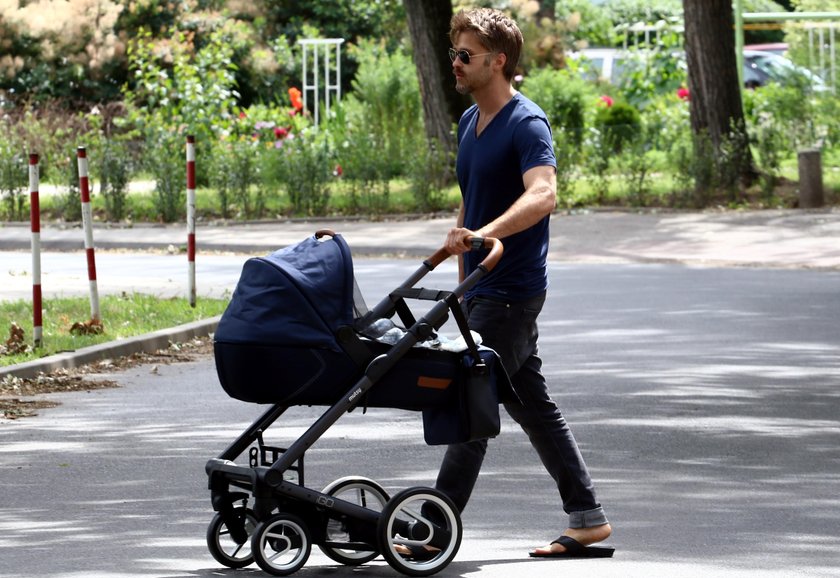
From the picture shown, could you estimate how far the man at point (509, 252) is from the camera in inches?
246

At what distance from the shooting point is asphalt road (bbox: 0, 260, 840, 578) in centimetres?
640

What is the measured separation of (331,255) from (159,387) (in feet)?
17.1

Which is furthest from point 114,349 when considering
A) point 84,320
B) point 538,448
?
point 538,448

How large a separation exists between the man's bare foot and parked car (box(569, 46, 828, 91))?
68.4 ft

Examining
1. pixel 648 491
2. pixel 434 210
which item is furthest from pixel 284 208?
pixel 648 491

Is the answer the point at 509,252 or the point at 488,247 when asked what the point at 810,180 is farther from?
the point at 488,247

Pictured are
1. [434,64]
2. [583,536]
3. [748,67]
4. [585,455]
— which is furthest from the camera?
[748,67]

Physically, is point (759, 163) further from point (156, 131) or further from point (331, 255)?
point (331, 255)

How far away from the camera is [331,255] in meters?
5.92

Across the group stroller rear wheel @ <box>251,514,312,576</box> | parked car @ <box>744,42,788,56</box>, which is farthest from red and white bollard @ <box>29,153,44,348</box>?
parked car @ <box>744,42,788,56</box>

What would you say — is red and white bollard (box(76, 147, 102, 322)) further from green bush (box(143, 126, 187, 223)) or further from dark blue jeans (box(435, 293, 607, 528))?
green bush (box(143, 126, 187, 223))

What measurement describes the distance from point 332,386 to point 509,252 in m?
0.83

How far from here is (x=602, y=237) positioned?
20.8 metres

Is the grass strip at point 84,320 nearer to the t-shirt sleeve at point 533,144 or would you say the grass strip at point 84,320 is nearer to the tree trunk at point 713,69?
the t-shirt sleeve at point 533,144
